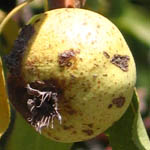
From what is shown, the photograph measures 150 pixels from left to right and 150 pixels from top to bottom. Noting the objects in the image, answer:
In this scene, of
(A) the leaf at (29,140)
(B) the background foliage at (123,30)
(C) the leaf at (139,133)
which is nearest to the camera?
(C) the leaf at (139,133)

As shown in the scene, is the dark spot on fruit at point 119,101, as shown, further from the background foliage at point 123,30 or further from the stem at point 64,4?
the background foliage at point 123,30

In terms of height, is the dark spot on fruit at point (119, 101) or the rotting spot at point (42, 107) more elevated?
the rotting spot at point (42, 107)

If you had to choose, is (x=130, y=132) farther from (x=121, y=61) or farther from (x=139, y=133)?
(x=121, y=61)

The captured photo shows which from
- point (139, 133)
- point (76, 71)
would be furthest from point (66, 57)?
point (139, 133)

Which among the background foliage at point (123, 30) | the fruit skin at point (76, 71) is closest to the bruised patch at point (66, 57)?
the fruit skin at point (76, 71)

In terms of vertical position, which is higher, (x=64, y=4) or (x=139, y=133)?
(x=64, y=4)

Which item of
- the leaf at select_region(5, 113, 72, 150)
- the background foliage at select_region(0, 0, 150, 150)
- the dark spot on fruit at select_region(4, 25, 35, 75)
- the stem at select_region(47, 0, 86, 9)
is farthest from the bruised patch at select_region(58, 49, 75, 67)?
the background foliage at select_region(0, 0, 150, 150)

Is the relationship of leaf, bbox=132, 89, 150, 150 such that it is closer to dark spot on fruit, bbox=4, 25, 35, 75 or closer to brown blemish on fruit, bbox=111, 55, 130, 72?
brown blemish on fruit, bbox=111, 55, 130, 72

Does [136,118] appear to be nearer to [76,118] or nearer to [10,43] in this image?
[76,118]
